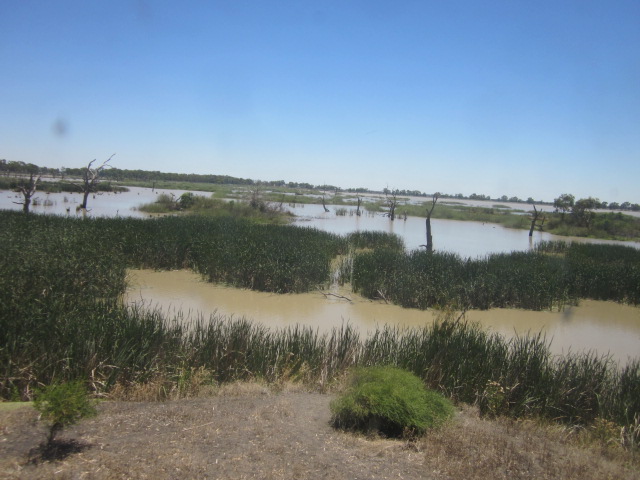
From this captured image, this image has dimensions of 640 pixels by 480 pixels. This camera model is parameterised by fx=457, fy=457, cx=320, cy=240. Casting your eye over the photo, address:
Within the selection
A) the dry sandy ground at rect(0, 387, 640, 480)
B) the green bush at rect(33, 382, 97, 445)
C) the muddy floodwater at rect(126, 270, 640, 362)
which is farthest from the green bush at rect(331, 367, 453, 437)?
the muddy floodwater at rect(126, 270, 640, 362)

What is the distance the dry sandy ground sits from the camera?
3.75 meters

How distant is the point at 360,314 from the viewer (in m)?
12.9

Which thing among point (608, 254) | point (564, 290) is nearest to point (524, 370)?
point (564, 290)

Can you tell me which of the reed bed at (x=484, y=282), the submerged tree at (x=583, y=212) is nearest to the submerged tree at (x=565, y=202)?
the submerged tree at (x=583, y=212)

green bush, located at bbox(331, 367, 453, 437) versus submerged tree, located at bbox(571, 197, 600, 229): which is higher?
submerged tree, located at bbox(571, 197, 600, 229)

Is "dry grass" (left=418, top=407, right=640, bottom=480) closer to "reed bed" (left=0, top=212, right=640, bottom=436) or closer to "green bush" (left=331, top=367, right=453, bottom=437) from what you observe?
"green bush" (left=331, top=367, right=453, bottom=437)

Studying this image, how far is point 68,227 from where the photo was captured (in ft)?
59.2

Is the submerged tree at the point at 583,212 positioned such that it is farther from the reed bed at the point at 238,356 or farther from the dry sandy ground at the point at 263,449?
the dry sandy ground at the point at 263,449

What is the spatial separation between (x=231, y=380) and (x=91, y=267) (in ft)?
23.5

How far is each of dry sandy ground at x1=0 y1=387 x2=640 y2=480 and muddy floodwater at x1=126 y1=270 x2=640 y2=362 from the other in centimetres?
629

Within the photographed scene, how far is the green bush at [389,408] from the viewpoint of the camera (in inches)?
187

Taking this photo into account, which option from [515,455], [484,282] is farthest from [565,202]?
[515,455]

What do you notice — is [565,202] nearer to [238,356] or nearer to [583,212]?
[583,212]

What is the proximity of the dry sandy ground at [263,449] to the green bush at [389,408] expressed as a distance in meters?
0.17
